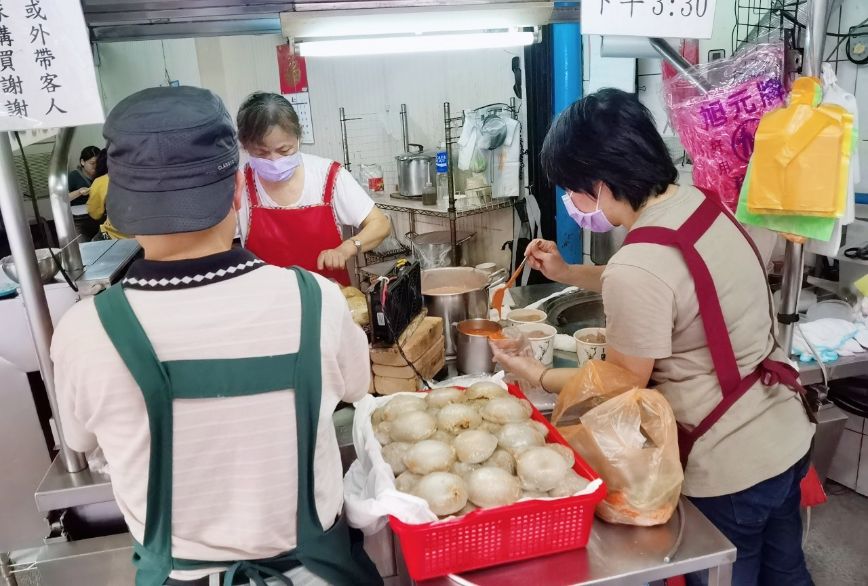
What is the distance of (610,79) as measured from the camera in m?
4.70

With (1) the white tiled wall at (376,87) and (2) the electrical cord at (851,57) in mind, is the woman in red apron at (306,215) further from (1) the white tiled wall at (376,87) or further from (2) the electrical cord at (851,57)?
(1) the white tiled wall at (376,87)

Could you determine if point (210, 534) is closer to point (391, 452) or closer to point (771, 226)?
point (391, 452)

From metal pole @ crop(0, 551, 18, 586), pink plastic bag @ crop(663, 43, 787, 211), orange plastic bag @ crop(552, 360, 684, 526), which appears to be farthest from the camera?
metal pole @ crop(0, 551, 18, 586)

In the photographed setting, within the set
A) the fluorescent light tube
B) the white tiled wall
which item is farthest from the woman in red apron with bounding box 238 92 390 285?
the white tiled wall

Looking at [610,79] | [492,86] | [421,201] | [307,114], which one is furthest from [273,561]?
[307,114]

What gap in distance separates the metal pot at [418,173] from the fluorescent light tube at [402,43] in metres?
3.49

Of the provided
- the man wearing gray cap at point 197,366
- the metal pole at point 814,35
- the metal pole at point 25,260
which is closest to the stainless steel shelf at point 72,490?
the metal pole at point 25,260

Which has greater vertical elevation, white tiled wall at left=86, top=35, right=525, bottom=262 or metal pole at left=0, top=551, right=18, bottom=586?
white tiled wall at left=86, top=35, right=525, bottom=262

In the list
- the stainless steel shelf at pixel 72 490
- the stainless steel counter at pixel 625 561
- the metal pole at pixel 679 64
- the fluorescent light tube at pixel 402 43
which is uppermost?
the fluorescent light tube at pixel 402 43

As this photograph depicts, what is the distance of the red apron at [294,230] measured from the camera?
3039mm

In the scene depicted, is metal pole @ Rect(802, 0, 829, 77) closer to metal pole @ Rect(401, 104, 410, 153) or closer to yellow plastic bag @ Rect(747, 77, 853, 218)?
yellow plastic bag @ Rect(747, 77, 853, 218)

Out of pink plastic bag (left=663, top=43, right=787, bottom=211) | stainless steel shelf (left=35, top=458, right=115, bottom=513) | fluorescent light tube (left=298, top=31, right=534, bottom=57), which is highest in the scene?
fluorescent light tube (left=298, top=31, right=534, bottom=57)

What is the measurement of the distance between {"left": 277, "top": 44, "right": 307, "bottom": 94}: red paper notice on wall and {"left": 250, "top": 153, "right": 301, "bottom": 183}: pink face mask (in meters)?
4.79

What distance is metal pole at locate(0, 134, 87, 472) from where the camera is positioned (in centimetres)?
162
